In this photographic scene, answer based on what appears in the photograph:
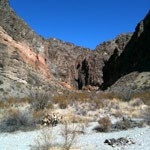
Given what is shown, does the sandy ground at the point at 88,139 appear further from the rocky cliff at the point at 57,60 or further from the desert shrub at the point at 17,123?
the rocky cliff at the point at 57,60

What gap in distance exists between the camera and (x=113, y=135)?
40.8 ft

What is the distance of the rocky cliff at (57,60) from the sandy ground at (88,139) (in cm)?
2449

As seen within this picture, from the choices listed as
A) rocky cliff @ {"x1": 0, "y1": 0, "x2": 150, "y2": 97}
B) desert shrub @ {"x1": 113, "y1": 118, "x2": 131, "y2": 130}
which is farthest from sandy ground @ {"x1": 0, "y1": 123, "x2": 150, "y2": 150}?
rocky cliff @ {"x1": 0, "y1": 0, "x2": 150, "y2": 97}

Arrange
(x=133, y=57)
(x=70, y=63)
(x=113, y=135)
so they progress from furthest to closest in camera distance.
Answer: (x=70, y=63) < (x=133, y=57) < (x=113, y=135)

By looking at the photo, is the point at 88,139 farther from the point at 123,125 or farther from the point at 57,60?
the point at 57,60

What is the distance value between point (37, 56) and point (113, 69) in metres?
28.0

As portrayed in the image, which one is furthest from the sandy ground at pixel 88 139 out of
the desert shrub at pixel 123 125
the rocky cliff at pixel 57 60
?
the rocky cliff at pixel 57 60

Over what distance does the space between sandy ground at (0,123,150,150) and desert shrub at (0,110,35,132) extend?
494 millimetres

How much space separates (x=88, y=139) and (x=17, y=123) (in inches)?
164

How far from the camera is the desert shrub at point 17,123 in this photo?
562 inches

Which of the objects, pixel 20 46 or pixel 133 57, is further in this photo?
pixel 133 57

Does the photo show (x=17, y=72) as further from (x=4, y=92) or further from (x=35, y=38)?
(x=35, y=38)

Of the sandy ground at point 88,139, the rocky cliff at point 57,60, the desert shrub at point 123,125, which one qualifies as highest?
the rocky cliff at point 57,60

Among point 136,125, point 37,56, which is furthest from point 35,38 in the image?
point 136,125
